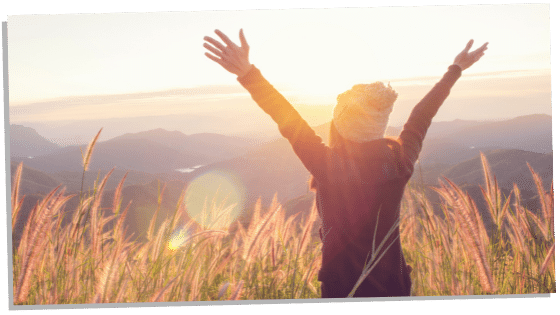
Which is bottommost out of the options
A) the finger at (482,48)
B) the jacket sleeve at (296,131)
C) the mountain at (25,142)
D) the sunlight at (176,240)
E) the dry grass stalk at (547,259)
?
the dry grass stalk at (547,259)

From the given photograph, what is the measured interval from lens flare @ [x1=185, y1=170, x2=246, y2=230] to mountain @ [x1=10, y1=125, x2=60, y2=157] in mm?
961

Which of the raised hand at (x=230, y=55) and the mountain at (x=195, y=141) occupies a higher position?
the raised hand at (x=230, y=55)

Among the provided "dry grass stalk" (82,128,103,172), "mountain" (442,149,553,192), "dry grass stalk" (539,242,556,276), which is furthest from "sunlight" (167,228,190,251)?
"dry grass stalk" (539,242,556,276)

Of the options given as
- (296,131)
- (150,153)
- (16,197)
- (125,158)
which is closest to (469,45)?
(296,131)

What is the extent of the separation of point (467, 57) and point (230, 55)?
4.94ft

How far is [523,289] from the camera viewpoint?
2516 mm

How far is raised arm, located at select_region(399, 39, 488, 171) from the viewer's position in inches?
77.0

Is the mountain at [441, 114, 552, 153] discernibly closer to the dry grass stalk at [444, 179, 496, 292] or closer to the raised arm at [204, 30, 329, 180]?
the dry grass stalk at [444, 179, 496, 292]

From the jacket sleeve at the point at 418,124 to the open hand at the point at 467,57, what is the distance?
32 cm

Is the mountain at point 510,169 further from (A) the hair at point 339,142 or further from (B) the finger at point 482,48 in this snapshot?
(A) the hair at point 339,142

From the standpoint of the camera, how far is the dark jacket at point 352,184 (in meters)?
1.77

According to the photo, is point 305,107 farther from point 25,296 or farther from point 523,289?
point 25,296

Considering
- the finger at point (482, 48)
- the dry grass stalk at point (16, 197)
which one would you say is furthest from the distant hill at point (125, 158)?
the finger at point (482, 48)

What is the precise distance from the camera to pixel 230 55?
1.89 meters
